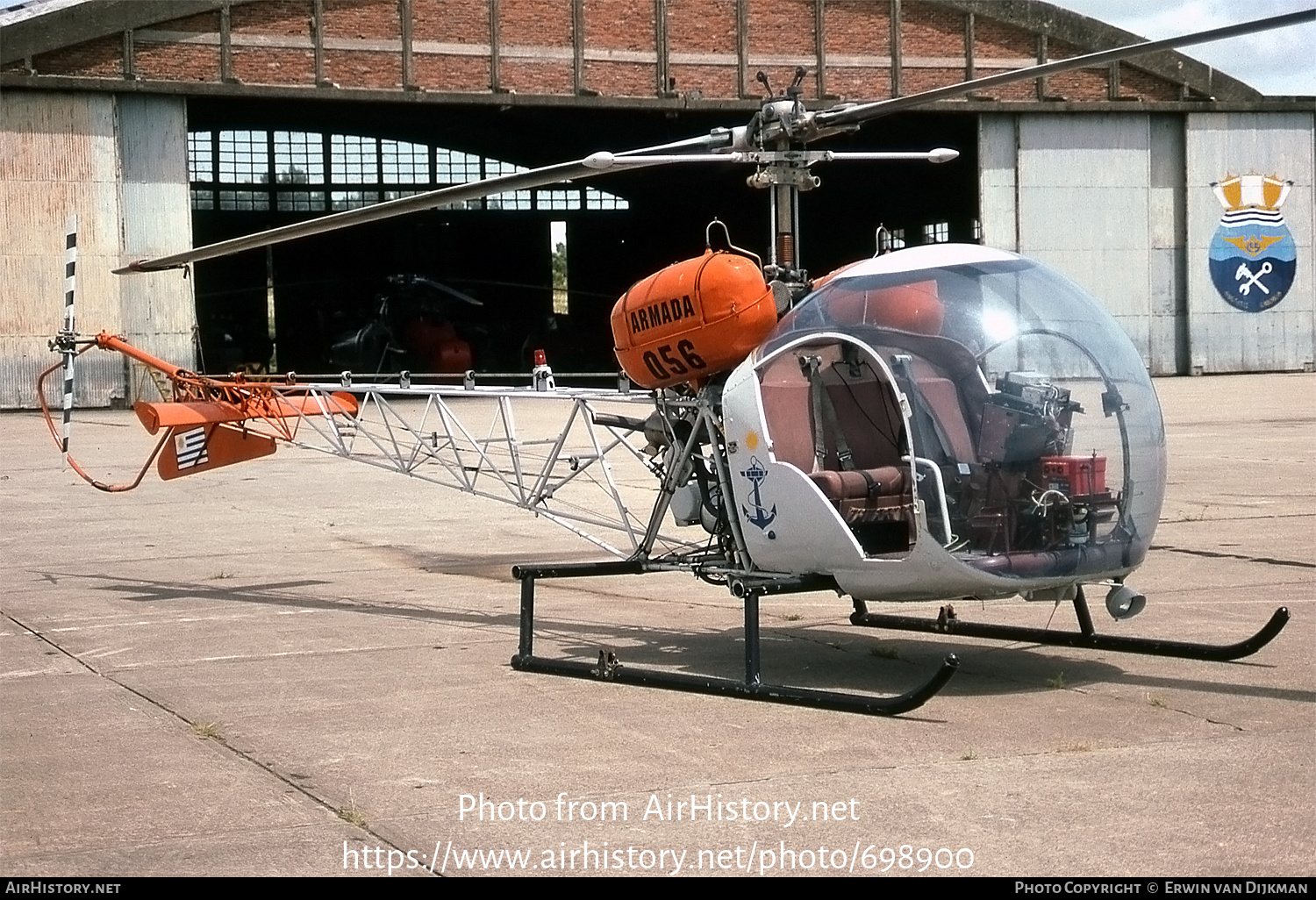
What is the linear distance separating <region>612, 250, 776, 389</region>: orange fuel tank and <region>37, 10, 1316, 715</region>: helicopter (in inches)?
0.5

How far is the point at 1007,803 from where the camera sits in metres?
5.38

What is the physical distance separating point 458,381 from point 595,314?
8159 mm

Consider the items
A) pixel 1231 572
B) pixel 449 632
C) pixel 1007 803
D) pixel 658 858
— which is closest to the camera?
pixel 658 858

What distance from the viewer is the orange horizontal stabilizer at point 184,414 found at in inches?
450

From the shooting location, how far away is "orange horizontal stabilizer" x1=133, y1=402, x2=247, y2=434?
11.4m

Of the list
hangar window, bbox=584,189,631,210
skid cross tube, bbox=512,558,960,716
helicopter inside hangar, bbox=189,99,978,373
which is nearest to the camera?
skid cross tube, bbox=512,558,960,716

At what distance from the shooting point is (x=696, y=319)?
304 inches

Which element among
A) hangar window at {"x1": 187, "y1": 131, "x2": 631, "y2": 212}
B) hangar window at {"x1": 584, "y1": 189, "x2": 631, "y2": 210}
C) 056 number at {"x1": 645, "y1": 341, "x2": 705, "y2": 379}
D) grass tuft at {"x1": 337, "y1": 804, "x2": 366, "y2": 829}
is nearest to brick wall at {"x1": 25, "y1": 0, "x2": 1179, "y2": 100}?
hangar window at {"x1": 187, "y1": 131, "x2": 631, "y2": 212}

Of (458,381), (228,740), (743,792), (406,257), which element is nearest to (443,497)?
(228,740)

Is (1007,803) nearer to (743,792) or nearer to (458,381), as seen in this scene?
(743,792)

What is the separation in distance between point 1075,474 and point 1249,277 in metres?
33.5

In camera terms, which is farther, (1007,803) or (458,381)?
(458,381)

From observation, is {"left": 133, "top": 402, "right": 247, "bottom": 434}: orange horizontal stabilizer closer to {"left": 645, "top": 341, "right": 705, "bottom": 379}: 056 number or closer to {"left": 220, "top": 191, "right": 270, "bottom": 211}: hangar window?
{"left": 645, "top": 341, "right": 705, "bottom": 379}: 056 number

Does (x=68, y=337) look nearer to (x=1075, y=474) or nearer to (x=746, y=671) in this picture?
(x=746, y=671)
